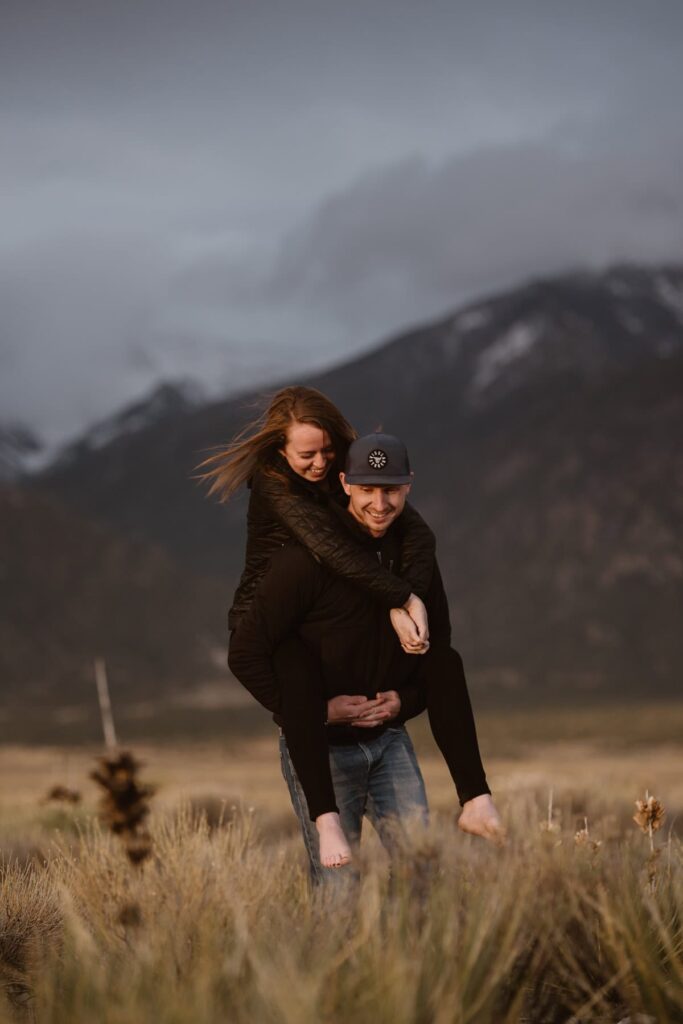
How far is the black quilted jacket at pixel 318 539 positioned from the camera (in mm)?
3916

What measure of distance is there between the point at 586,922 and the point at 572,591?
11900cm

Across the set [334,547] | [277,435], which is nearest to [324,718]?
[334,547]

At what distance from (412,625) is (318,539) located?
0.37 metres

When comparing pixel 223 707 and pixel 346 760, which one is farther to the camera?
pixel 223 707

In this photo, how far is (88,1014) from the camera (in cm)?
300

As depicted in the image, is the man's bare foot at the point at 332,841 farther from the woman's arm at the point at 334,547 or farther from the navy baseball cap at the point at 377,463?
the navy baseball cap at the point at 377,463

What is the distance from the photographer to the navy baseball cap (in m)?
3.98

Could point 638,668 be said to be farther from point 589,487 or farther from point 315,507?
point 315,507

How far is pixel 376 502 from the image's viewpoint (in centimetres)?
405

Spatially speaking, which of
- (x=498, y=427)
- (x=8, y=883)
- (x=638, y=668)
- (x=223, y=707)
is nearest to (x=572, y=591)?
(x=638, y=668)

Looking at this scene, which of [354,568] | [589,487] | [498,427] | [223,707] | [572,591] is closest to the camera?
[354,568]

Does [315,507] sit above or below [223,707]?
below

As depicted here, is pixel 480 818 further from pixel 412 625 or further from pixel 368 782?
pixel 412 625

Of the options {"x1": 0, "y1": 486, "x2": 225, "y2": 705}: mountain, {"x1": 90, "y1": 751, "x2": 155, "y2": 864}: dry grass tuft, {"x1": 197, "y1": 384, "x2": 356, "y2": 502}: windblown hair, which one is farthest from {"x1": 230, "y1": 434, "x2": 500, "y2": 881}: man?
{"x1": 0, "y1": 486, "x2": 225, "y2": 705}: mountain
